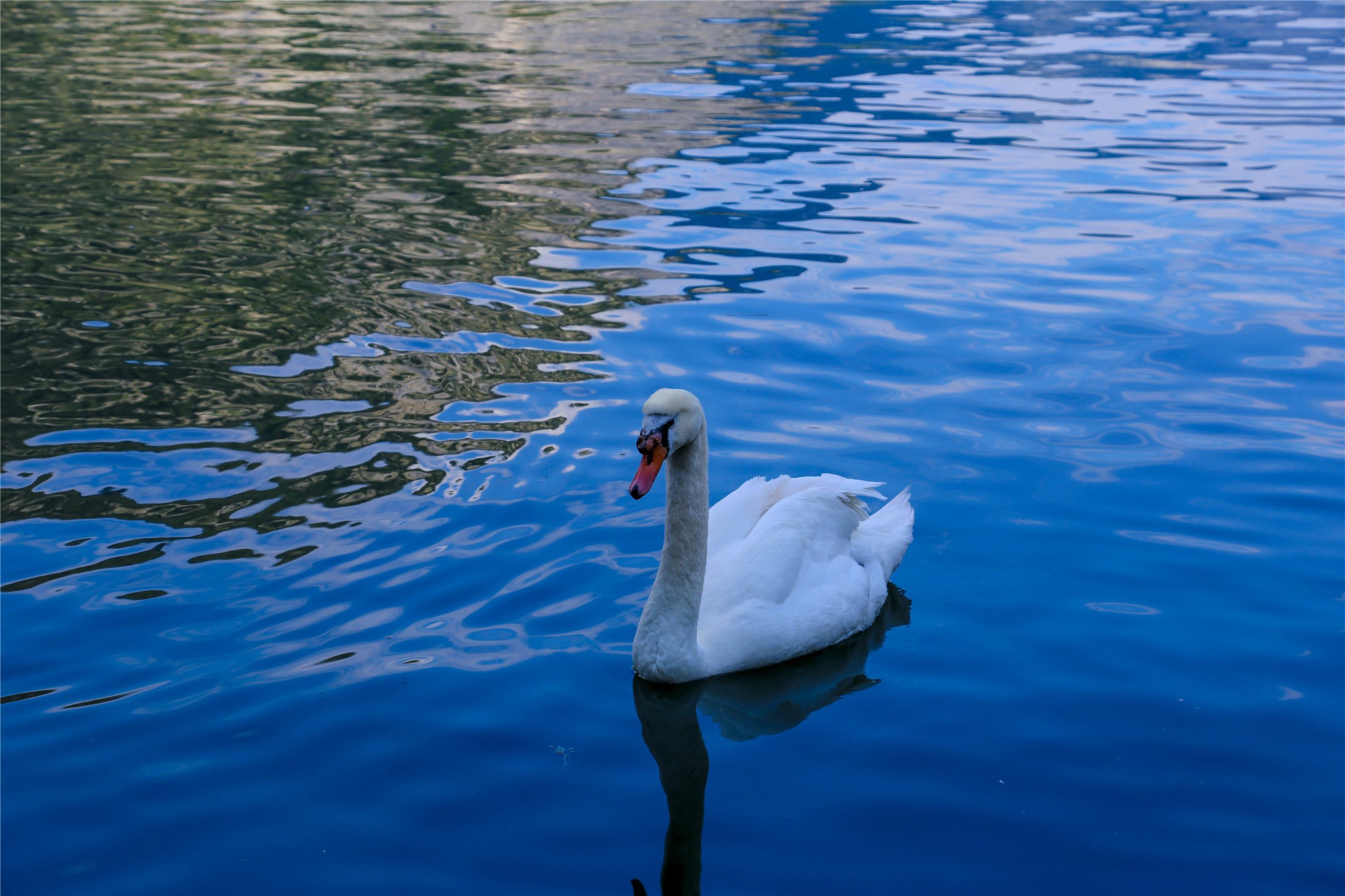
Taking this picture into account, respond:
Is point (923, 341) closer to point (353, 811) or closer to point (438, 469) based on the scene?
point (438, 469)

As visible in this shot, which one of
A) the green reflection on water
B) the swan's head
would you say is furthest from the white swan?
the green reflection on water

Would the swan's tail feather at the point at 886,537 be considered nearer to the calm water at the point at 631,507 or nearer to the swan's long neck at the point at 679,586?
the calm water at the point at 631,507

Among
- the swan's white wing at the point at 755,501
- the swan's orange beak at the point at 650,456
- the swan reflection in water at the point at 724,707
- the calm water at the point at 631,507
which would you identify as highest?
the swan's orange beak at the point at 650,456

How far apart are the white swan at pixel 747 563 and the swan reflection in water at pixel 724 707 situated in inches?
3.0

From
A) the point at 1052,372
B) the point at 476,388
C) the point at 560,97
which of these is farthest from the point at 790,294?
the point at 560,97

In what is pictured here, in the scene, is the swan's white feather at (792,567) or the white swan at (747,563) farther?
the swan's white feather at (792,567)

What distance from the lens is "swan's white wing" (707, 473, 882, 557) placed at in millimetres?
6770

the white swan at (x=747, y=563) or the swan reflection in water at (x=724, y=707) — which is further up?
the white swan at (x=747, y=563)

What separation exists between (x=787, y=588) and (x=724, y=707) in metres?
0.70

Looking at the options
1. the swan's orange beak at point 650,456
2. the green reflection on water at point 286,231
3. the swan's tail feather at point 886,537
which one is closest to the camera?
the swan's orange beak at point 650,456

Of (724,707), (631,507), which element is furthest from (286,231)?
(724,707)

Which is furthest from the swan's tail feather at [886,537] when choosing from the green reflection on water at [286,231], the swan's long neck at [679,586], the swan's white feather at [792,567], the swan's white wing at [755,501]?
the green reflection on water at [286,231]

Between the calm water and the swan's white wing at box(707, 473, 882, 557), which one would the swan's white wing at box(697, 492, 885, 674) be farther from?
the calm water

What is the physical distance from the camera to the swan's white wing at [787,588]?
6055 millimetres
